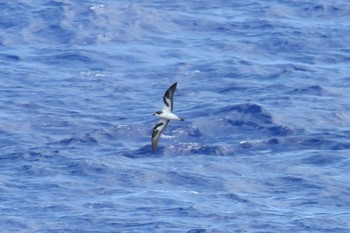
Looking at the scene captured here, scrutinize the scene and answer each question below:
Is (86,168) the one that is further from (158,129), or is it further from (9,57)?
(9,57)

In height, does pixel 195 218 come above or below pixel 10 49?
above

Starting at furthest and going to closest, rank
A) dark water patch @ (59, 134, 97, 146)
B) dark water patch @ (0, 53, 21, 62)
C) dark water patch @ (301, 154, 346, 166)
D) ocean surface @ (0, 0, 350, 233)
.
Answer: dark water patch @ (0, 53, 21, 62) → dark water patch @ (59, 134, 97, 146) → dark water patch @ (301, 154, 346, 166) → ocean surface @ (0, 0, 350, 233)

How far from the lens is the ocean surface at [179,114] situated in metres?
52.8

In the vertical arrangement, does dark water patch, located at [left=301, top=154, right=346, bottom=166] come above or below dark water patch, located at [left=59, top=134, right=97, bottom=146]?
above

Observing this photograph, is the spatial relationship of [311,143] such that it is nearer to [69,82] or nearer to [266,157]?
[266,157]

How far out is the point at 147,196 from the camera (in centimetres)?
5400

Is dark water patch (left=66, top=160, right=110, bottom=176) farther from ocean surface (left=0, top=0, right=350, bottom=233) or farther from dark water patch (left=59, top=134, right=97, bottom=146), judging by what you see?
Result: dark water patch (left=59, top=134, right=97, bottom=146)

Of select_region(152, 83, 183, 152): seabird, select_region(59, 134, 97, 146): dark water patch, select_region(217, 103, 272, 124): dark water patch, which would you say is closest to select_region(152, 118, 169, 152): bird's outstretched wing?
select_region(152, 83, 183, 152): seabird

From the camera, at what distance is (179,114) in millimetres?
62656

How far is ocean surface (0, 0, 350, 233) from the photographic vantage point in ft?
173

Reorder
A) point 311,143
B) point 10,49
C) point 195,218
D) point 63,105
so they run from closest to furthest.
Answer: point 195,218
point 311,143
point 63,105
point 10,49

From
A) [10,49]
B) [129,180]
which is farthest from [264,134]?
[10,49]

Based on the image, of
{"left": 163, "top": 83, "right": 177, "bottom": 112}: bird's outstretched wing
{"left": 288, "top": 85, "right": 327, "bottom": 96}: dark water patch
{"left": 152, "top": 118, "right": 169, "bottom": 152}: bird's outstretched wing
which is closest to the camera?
{"left": 163, "top": 83, "right": 177, "bottom": 112}: bird's outstretched wing

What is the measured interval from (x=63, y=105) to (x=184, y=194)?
11.8 meters
